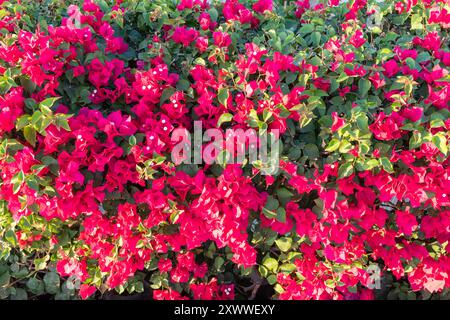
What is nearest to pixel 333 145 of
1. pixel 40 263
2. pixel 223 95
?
pixel 223 95

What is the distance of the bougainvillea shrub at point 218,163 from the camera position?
191cm

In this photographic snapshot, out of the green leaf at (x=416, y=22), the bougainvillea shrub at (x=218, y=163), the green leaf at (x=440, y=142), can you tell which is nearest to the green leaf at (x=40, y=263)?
the bougainvillea shrub at (x=218, y=163)

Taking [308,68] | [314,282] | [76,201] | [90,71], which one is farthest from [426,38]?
[76,201]

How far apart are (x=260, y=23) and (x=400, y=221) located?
0.98 m

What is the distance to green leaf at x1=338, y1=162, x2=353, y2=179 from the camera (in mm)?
1922

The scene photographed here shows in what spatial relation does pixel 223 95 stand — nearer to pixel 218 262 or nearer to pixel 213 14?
pixel 213 14

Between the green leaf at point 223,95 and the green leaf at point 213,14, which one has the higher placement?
the green leaf at point 213,14

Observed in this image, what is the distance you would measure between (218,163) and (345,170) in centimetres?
42

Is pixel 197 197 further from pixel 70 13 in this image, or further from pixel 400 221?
pixel 70 13

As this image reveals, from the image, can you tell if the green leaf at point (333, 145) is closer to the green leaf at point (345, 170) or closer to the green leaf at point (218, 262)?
the green leaf at point (345, 170)

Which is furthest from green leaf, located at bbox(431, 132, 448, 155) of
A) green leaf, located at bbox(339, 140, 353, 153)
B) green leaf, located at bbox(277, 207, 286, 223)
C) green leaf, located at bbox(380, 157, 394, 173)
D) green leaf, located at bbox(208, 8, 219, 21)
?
green leaf, located at bbox(208, 8, 219, 21)

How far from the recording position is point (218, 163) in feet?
6.31
